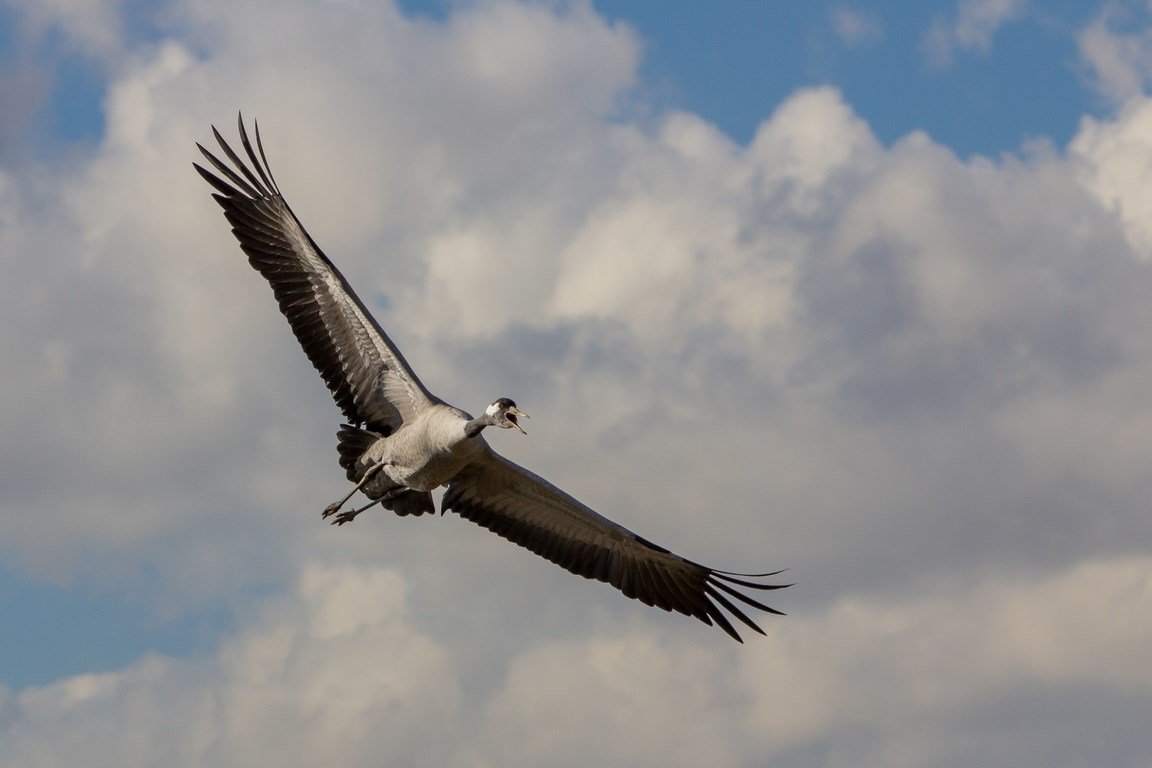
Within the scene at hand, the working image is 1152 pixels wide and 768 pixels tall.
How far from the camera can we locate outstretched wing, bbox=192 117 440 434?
26328mm

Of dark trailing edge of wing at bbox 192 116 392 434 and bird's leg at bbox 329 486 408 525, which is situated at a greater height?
dark trailing edge of wing at bbox 192 116 392 434

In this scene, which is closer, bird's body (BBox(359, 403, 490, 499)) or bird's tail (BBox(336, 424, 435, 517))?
bird's body (BBox(359, 403, 490, 499))

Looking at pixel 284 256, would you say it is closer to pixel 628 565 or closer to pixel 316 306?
pixel 316 306

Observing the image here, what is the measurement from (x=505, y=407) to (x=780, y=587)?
5266 millimetres

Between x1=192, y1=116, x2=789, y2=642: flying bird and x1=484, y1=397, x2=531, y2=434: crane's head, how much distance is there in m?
0.02

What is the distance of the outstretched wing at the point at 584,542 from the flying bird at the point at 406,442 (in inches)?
0.8

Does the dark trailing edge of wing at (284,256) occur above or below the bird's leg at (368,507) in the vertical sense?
above

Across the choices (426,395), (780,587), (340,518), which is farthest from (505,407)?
(780,587)

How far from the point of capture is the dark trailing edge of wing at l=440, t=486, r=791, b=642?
28.0 m

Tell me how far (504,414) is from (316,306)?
3858mm

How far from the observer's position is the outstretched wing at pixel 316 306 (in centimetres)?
2633

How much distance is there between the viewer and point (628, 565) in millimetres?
28453

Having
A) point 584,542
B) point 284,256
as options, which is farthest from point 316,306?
point 584,542

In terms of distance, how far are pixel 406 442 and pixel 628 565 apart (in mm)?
4824
